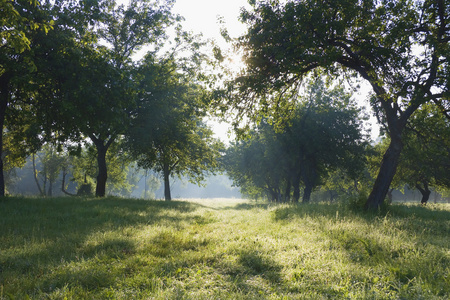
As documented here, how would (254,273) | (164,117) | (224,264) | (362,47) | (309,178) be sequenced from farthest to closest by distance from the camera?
1. (309,178)
2. (164,117)
3. (362,47)
4. (224,264)
5. (254,273)

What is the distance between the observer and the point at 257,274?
4.66 meters

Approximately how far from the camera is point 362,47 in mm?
9547

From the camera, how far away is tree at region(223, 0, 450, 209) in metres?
9.20

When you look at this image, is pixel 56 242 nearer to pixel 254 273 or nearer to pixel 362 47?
pixel 254 273

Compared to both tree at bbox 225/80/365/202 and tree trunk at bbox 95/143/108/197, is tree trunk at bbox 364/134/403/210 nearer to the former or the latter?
tree at bbox 225/80/365/202

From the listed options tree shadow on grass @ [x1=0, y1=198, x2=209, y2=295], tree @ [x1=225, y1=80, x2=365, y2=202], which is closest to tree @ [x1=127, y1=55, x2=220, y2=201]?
tree @ [x1=225, y1=80, x2=365, y2=202]

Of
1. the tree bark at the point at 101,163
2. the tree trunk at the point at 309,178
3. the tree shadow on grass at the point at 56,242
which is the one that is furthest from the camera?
the tree trunk at the point at 309,178

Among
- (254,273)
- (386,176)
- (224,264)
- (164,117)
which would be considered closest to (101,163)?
(164,117)

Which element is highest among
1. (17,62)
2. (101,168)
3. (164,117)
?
(17,62)

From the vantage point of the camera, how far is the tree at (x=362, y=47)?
920 centimetres

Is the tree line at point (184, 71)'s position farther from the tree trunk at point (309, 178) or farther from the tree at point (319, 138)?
the tree trunk at point (309, 178)

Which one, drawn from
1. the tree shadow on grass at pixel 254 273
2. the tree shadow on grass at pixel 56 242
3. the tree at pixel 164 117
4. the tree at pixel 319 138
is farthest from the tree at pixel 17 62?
the tree at pixel 319 138

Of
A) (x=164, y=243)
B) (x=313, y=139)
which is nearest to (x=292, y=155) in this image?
(x=313, y=139)

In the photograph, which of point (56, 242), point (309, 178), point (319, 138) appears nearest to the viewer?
point (56, 242)
